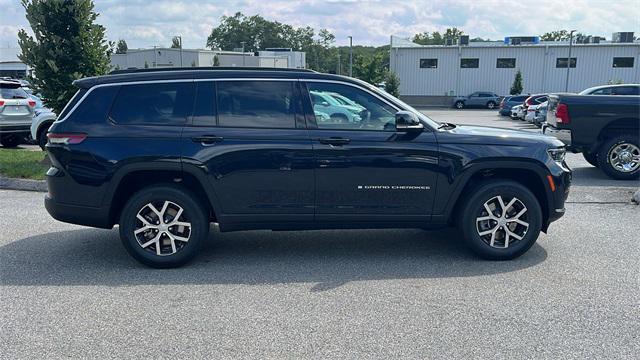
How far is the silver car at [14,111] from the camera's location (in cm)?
1378

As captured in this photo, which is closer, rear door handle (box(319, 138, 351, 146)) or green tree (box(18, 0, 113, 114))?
rear door handle (box(319, 138, 351, 146))

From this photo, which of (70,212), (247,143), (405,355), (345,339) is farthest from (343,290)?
(70,212)

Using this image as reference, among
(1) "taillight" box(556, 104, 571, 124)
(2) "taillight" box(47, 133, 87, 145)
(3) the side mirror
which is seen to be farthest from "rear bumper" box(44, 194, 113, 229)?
(1) "taillight" box(556, 104, 571, 124)

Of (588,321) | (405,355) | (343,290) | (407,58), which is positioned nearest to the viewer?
(405,355)

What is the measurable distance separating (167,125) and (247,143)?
79 centimetres

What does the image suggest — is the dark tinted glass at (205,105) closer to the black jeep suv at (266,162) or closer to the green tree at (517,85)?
the black jeep suv at (266,162)

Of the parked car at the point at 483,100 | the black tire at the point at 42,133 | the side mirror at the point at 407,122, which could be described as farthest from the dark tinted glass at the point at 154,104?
the parked car at the point at 483,100

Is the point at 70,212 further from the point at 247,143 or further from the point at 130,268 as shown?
the point at 247,143

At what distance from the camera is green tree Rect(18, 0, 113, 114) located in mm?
10164

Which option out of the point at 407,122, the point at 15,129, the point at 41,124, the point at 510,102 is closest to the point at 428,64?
the point at 510,102

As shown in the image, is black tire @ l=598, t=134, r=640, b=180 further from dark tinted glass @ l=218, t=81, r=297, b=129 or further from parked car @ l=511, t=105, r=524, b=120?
parked car @ l=511, t=105, r=524, b=120

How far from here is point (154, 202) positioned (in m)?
5.05

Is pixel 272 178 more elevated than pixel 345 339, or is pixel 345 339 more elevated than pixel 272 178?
pixel 272 178

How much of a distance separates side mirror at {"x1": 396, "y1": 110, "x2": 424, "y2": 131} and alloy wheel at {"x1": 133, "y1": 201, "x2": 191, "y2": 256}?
222 cm
